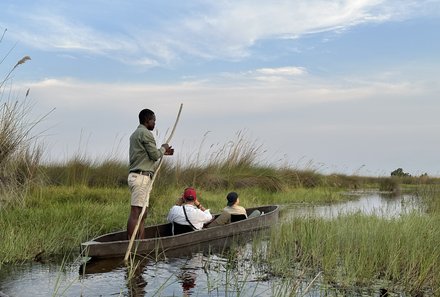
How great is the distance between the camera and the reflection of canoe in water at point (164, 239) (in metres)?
7.75

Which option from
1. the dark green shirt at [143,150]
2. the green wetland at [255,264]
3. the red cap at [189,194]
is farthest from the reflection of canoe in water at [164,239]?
the dark green shirt at [143,150]

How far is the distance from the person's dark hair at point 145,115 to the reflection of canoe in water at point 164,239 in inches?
76.2

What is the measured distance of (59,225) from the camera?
8984mm

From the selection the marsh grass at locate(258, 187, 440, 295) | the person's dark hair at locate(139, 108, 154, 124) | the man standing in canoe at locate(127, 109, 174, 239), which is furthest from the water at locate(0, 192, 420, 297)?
the person's dark hair at locate(139, 108, 154, 124)

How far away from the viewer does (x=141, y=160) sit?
8734 millimetres

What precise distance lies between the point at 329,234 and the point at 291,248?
0.68 metres

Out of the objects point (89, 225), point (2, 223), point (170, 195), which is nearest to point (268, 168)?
point (170, 195)

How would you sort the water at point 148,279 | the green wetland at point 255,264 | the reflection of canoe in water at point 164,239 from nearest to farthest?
the water at point 148,279
the green wetland at point 255,264
the reflection of canoe in water at point 164,239

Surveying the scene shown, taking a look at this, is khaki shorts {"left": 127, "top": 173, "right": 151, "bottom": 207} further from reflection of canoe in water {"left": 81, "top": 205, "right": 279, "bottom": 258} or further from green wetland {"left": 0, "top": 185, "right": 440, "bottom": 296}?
green wetland {"left": 0, "top": 185, "right": 440, "bottom": 296}

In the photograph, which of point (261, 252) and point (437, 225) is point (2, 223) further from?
point (437, 225)

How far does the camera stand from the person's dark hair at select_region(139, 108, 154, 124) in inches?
348

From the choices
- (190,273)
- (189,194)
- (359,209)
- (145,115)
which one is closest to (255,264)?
(190,273)

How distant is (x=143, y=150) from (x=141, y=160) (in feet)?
0.58

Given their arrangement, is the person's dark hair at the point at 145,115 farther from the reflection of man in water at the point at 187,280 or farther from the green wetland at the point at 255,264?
the reflection of man in water at the point at 187,280
